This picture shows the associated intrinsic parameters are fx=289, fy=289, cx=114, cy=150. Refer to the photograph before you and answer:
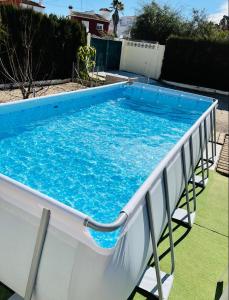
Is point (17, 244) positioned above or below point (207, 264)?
above

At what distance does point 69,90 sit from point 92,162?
708 cm

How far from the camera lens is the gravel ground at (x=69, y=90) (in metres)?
10.4

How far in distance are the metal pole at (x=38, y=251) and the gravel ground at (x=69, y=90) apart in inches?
322

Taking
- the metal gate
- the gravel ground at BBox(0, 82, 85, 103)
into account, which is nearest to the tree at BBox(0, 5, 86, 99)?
A: the gravel ground at BBox(0, 82, 85, 103)

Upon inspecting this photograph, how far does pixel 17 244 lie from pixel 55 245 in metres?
0.52

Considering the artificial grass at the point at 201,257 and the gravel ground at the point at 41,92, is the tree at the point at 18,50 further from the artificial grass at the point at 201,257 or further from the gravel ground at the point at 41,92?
the artificial grass at the point at 201,257

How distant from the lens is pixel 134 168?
6547 mm

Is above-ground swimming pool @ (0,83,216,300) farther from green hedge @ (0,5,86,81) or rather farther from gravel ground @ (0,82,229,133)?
green hedge @ (0,5,86,81)

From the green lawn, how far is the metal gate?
16393 millimetres

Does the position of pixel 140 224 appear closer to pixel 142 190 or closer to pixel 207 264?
pixel 142 190

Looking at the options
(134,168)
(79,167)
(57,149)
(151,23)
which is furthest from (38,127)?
(151,23)

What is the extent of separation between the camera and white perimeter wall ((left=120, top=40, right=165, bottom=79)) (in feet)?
66.5

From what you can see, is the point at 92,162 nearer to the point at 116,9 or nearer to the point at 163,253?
the point at 163,253

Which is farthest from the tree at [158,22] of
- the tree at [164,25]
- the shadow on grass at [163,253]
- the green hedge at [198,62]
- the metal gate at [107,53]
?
the shadow on grass at [163,253]
